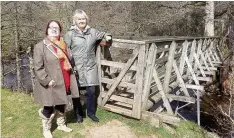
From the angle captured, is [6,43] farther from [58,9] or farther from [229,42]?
[229,42]

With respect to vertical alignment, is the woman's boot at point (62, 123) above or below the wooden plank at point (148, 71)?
below

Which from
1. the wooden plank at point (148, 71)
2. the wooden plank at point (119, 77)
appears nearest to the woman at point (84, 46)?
the wooden plank at point (119, 77)

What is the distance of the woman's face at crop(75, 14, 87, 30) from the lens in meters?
5.12

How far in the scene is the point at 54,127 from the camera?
564cm

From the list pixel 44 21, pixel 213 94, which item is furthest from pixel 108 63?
pixel 44 21

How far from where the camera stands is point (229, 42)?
16.8 meters

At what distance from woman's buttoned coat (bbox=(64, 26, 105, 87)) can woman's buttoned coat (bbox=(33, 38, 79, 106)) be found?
2.48 ft

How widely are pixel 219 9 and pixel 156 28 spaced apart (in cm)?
478

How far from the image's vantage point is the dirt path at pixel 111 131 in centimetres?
551

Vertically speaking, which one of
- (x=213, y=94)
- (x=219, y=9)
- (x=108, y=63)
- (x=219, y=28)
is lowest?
(x=213, y=94)

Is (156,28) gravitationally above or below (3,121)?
above

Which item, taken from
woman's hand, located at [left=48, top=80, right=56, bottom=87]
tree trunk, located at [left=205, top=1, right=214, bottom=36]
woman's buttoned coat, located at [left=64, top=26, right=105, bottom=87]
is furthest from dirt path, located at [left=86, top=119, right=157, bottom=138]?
tree trunk, located at [left=205, top=1, right=214, bottom=36]

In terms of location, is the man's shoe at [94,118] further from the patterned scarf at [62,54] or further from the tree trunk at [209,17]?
the tree trunk at [209,17]

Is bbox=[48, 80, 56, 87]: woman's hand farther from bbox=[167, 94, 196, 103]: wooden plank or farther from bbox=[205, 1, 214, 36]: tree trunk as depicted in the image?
bbox=[205, 1, 214, 36]: tree trunk
